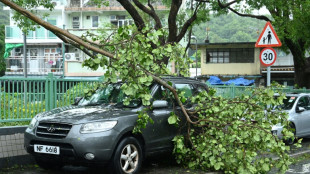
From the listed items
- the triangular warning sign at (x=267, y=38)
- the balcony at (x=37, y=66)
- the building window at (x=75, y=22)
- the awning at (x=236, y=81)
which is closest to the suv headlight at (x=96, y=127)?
the triangular warning sign at (x=267, y=38)

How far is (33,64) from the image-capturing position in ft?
138

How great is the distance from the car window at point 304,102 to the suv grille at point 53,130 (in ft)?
27.2

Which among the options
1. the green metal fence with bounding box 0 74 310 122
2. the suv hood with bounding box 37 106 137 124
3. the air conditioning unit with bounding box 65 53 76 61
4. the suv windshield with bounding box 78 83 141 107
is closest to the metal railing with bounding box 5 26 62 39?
the air conditioning unit with bounding box 65 53 76 61

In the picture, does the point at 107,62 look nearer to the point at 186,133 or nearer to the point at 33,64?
the point at 186,133

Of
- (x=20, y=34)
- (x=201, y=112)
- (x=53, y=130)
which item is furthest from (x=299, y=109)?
(x=20, y=34)

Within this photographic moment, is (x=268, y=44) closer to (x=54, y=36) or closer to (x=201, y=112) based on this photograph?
(x=201, y=112)

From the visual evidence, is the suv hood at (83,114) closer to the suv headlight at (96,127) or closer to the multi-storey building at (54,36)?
the suv headlight at (96,127)

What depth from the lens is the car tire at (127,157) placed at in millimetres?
6680

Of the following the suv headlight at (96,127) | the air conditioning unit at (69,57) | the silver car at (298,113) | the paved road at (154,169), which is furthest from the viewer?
the air conditioning unit at (69,57)

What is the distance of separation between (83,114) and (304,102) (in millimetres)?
8393

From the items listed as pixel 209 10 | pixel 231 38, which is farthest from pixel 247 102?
pixel 231 38

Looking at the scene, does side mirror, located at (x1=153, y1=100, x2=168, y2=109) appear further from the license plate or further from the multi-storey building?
the multi-storey building

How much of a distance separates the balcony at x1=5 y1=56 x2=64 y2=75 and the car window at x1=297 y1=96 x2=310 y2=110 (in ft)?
102

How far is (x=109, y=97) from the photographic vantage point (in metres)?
8.01
